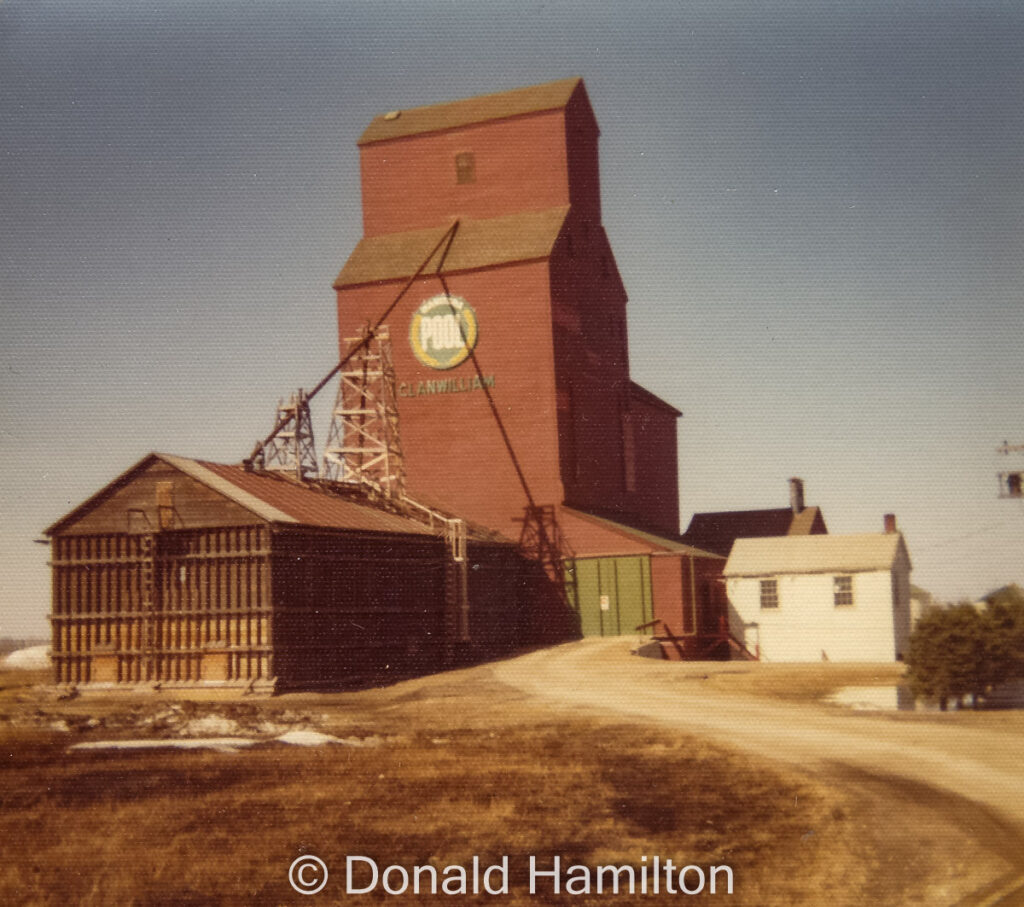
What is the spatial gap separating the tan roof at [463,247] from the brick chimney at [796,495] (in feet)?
68.7

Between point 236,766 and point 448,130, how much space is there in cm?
3604

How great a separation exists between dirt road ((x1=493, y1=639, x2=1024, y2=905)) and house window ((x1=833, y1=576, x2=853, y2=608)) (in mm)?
9621

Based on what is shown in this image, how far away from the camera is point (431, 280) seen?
4662cm

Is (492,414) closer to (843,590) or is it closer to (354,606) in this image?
(354,606)

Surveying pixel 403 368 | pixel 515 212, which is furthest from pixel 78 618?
pixel 515 212

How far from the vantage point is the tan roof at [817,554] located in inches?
1556

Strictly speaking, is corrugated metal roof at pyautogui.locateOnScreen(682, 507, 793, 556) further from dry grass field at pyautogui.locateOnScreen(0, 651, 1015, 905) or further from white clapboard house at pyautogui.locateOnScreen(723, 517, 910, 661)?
dry grass field at pyautogui.locateOnScreen(0, 651, 1015, 905)

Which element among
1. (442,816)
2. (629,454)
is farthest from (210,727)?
(629,454)

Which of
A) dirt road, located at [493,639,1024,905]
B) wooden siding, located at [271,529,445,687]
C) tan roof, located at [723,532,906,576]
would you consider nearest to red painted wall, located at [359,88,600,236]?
tan roof, located at [723,532,906,576]

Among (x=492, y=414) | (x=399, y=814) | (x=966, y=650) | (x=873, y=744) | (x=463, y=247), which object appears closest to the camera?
(x=399, y=814)

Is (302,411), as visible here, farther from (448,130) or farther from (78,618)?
(448,130)

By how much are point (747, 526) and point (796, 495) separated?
315 cm

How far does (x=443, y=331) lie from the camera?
4625 centimetres

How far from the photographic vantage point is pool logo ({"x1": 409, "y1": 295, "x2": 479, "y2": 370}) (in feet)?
150
